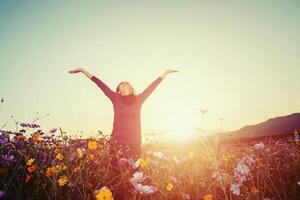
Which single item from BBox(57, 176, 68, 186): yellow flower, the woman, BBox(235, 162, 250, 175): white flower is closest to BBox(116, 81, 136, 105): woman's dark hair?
the woman

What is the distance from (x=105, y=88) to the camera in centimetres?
586

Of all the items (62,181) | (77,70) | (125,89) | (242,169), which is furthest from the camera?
(77,70)

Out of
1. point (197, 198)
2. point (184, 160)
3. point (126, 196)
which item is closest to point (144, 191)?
point (126, 196)

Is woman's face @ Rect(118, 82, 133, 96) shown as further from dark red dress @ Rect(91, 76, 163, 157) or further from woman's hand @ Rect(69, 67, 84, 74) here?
woman's hand @ Rect(69, 67, 84, 74)

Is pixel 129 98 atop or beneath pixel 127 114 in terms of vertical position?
atop

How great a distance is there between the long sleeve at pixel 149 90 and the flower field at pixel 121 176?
1359 mm

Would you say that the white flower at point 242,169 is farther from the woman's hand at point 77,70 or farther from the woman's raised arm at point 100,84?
the woman's hand at point 77,70

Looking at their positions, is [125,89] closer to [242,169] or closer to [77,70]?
[77,70]

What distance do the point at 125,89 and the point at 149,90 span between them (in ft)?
2.00

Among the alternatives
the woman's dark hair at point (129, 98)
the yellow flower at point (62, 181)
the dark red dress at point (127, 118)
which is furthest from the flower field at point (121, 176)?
the woman's dark hair at point (129, 98)

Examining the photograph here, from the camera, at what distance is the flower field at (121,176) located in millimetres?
2943

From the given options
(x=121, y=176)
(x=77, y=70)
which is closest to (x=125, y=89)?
(x=77, y=70)

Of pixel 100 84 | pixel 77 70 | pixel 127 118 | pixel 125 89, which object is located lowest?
pixel 127 118

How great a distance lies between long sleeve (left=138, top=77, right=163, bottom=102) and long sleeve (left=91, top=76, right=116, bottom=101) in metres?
0.53
